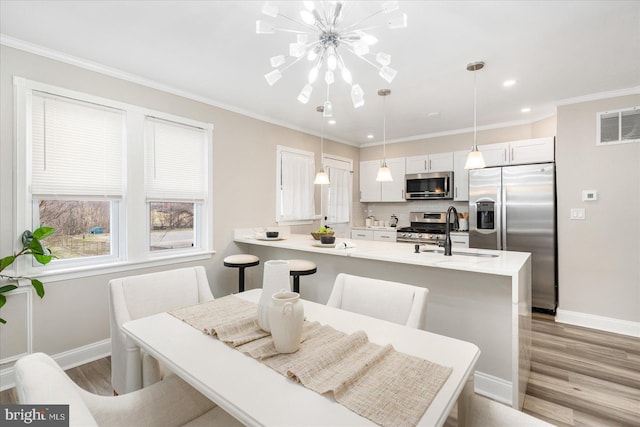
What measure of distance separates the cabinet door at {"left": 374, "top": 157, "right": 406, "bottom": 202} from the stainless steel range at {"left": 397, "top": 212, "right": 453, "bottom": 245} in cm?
41

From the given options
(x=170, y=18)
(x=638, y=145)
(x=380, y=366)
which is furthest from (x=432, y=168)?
(x=380, y=366)

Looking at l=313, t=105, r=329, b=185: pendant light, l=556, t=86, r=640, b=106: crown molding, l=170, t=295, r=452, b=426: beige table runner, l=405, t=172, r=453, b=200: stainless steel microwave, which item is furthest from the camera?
l=405, t=172, r=453, b=200: stainless steel microwave

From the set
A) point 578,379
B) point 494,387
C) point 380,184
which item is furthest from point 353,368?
point 380,184

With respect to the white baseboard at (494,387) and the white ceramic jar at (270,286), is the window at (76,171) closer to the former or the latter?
the white ceramic jar at (270,286)

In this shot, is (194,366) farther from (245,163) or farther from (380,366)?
(245,163)

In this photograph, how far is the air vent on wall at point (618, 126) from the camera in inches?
124

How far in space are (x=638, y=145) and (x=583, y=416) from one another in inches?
112

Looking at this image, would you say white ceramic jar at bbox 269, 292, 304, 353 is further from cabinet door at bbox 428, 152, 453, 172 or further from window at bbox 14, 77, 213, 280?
cabinet door at bbox 428, 152, 453, 172

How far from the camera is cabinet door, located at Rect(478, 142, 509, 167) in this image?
4.22 metres

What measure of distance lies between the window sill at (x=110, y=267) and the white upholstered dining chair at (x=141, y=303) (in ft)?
3.88

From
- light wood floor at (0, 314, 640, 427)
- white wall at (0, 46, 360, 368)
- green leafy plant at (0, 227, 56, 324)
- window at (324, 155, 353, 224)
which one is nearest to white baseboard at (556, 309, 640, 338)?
light wood floor at (0, 314, 640, 427)

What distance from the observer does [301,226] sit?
472 centimetres

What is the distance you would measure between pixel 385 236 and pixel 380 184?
100cm

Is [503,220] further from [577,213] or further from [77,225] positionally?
[77,225]
